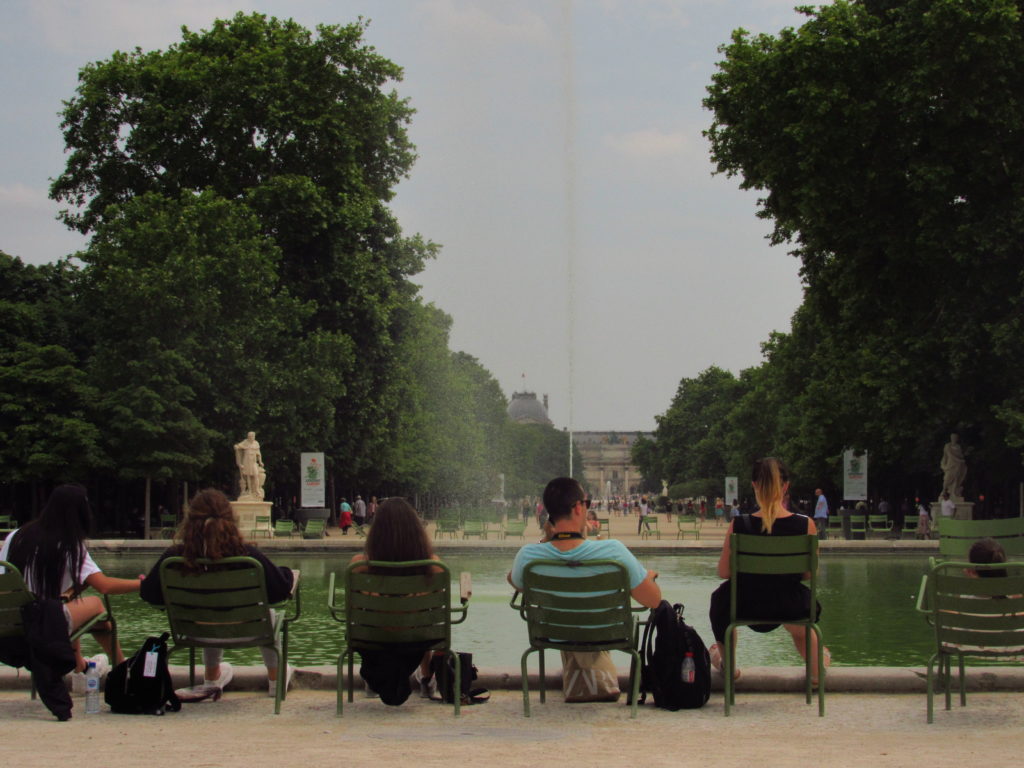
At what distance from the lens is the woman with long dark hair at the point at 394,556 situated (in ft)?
25.2

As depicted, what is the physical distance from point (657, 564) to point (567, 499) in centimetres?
1753

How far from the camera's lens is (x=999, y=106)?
26.2 m

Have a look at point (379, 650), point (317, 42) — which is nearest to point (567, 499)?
point (379, 650)

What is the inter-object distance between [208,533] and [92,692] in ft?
3.60

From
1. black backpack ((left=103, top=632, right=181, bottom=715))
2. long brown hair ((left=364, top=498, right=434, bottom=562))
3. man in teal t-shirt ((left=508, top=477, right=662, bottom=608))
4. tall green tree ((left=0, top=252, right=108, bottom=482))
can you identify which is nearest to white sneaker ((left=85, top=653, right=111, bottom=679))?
black backpack ((left=103, top=632, right=181, bottom=715))

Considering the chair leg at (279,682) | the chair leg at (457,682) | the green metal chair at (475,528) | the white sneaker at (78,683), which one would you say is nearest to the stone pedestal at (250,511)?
the green metal chair at (475,528)

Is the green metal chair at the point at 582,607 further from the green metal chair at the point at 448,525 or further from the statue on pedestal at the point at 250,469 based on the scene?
the green metal chair at the point at 448,525

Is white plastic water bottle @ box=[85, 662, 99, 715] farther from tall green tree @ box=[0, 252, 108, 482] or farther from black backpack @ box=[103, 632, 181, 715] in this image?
tall green tree @ box=[0, 252, 108, 482]

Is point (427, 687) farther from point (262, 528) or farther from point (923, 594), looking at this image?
point (262, 528)

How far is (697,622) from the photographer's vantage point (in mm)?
14305

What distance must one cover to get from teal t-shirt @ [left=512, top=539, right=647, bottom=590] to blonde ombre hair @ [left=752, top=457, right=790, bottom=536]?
86cm

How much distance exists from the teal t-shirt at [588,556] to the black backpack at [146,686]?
2.02m

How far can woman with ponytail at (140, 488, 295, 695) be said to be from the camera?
25.0ft

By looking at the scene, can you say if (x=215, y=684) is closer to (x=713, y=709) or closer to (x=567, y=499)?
(x=567, y=499)
